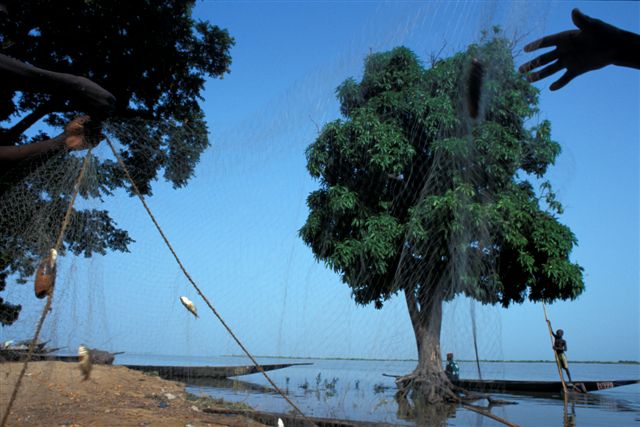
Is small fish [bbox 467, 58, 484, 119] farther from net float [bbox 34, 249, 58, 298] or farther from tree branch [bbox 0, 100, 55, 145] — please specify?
tree branch [bbox 0, 100, 55, 145]

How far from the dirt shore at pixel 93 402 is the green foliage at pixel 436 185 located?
9.51 ft

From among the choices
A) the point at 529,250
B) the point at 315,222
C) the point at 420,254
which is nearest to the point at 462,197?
the point at 420,254

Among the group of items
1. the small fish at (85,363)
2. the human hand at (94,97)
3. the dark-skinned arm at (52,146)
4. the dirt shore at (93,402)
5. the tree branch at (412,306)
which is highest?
the human hand at (94,97)

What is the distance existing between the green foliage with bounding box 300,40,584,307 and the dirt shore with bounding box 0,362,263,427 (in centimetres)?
290

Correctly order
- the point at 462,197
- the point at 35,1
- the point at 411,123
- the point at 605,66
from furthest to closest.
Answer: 1. the point at 35,1
2. the point at 411,123
3. the point at 462,197
4. the point at 605,66

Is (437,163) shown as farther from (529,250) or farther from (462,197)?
(529,250)

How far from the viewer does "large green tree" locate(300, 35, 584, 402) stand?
482 cm

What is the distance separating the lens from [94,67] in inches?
458

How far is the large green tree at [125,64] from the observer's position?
22.4ft

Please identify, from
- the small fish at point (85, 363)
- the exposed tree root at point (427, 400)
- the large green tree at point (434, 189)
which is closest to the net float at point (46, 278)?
the small fish at point (85, 363)

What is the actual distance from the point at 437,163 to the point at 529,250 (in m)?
8.53

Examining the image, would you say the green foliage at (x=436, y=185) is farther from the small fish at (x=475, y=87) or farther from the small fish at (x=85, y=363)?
the small fish at (x=85, y=363)

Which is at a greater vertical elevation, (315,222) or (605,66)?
(315,222)

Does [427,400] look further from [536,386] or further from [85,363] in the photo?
[85,363]
